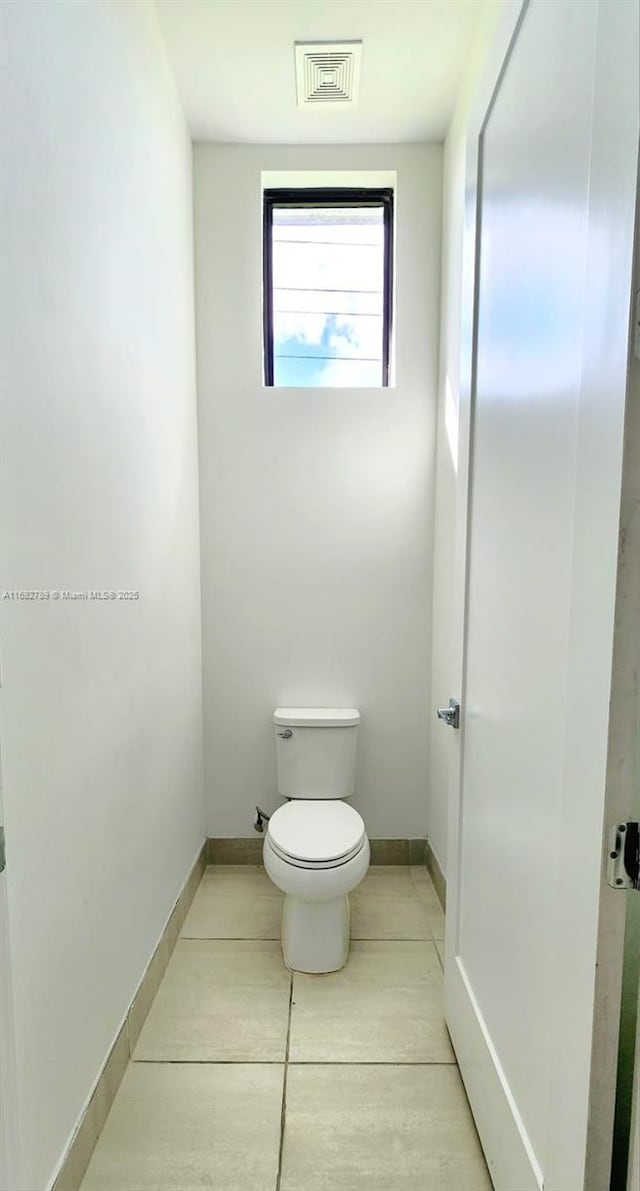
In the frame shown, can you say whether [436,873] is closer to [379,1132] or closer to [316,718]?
[316,718]

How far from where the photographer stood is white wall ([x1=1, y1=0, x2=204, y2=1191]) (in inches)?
40.3

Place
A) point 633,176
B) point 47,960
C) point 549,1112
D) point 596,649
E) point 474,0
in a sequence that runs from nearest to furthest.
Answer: point 633,176
point 596,649
point 549,1112
point 47,960
point 474,0

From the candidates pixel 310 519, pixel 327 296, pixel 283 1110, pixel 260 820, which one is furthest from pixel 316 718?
pixel 327 296

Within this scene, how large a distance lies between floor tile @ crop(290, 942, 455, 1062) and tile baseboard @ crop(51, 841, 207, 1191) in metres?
0.40

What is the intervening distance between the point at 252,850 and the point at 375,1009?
92 centimetres

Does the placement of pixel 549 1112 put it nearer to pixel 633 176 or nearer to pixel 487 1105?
pixel 487 1105

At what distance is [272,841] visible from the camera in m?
1.91

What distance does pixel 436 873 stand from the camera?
2340 millimetres

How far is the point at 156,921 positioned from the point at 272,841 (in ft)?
1.28

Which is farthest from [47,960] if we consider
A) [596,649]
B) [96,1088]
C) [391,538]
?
[391,538]

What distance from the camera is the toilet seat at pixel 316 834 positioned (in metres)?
1.81

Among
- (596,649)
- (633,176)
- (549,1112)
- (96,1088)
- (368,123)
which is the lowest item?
(96,1088)

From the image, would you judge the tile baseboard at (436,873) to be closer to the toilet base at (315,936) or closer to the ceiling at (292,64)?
the toilet base at (315,936)

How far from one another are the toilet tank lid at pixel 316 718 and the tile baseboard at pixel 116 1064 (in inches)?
26.0
